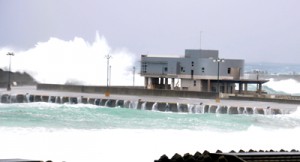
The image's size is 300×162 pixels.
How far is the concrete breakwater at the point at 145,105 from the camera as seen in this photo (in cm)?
4856

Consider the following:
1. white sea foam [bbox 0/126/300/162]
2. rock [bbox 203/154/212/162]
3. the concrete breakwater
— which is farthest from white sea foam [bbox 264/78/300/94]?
rock [bbox 203/154/212/162]

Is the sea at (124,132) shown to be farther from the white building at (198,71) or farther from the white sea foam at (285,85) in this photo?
the white sea foam at (285,85)

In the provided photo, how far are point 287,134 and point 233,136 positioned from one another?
334cm

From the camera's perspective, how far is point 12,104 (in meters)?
52.8

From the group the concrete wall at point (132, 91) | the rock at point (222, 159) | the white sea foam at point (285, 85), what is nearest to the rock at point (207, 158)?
the rock at point (222, 159)

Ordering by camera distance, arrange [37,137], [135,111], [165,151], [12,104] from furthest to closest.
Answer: [12,104] → [135,111] → [37,137] → [165,151]

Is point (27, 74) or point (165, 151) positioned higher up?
point (27, 74)

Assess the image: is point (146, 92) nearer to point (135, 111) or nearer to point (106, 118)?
point (135, 111)

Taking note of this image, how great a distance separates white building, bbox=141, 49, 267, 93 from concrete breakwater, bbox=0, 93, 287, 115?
9506 millimetres

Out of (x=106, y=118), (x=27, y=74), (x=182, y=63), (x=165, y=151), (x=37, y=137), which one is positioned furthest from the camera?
(x=27, y=74)

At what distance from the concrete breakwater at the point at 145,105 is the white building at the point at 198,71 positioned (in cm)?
951

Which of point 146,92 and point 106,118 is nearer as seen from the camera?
point 106,118

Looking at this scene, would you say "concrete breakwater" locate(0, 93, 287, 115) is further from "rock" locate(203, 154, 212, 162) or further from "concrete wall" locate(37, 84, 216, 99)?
"rock" locate(203, 154, 212, 162)

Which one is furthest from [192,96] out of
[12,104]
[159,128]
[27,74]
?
[27,74]
